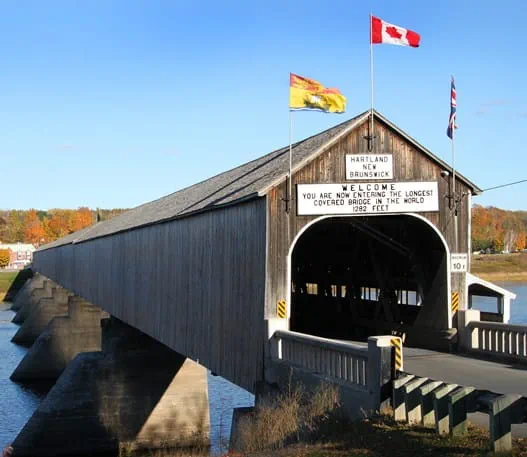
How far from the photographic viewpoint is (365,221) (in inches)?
658

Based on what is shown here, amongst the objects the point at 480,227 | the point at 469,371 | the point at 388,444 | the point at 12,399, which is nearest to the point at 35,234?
the point at 480,227

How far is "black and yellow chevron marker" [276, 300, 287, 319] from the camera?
13352mm

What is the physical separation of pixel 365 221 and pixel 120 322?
43.0 ft

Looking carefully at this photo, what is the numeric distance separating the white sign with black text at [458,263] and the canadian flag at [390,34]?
12.9 ft

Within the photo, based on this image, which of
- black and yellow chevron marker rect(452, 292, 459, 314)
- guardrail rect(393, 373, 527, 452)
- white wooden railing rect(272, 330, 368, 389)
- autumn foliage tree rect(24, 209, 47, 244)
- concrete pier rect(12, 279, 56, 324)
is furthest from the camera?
autumn foliage tree rect(24, 209, 47, 244)

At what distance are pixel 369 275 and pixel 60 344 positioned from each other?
22609mm

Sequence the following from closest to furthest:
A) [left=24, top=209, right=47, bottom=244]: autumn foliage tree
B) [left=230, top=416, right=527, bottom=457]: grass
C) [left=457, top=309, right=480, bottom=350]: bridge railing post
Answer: [left=230, top=416, right=527, bottom=457]: grass
[left=457, top=309, right=480, bottom=350]: bridge railing post
[left=24, top=209, right=47, bottom=244]: autumn foliage tree

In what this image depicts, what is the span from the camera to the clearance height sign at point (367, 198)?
1378 centimetres

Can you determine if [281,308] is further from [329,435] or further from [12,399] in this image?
[12,399]

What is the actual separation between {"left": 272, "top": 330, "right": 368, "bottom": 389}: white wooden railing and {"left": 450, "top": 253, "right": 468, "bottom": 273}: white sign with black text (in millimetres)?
4069

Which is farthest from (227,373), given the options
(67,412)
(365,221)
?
(67,412)

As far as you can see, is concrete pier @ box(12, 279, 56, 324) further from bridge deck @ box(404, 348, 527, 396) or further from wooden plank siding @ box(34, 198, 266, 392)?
bridge deck @ box(404, 348, 527, 396)

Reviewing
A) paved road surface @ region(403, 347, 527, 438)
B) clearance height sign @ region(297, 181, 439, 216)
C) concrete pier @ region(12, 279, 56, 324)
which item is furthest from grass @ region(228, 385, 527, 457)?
concrete pier @ region(12, 279, 56, 324)

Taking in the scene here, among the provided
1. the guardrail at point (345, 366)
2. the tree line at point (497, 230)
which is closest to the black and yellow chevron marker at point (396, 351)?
the guardrail at point (345, 366)
